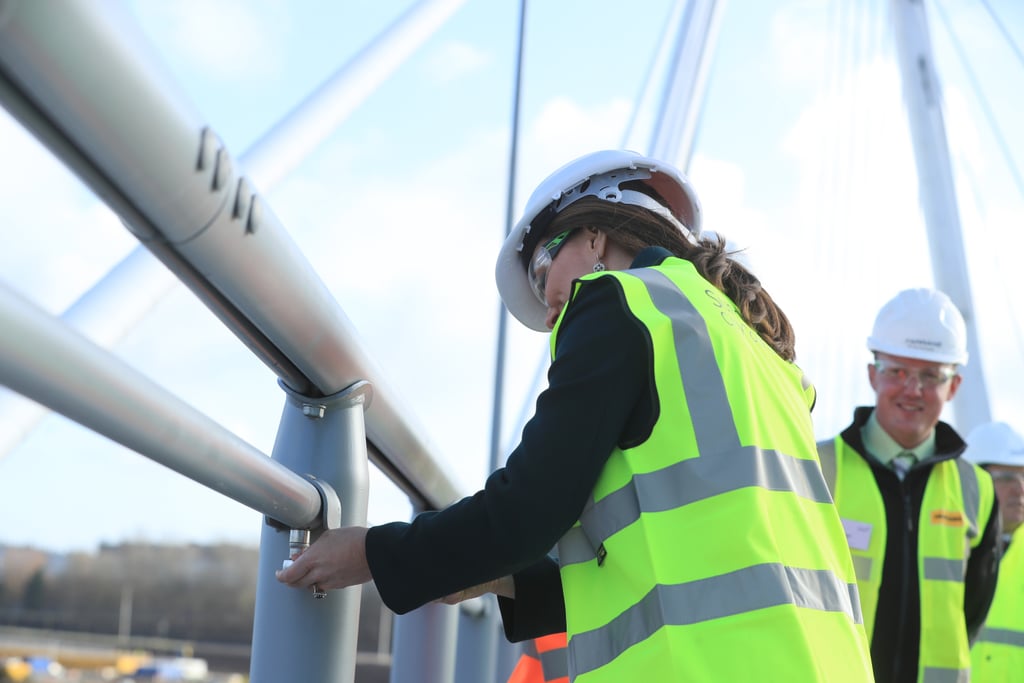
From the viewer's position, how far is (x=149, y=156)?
2.39 feet

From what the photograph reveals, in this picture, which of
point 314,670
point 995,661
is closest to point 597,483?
point 314,670

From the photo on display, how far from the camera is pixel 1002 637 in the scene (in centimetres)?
446

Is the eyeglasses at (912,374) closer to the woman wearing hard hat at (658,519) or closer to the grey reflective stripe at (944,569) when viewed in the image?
the grey reflective stripe at (944,569)

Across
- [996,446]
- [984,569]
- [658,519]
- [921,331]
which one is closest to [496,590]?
[658,519]

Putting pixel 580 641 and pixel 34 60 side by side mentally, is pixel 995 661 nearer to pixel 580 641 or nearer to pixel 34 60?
pixel 580 641

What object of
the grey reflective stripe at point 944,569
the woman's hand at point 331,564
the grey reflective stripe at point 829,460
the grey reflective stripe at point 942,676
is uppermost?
the grey reflective stripe at point 829,460

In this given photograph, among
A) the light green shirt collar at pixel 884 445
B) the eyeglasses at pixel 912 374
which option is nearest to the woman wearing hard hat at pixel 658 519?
the light green shirt collar at pixel 884 445

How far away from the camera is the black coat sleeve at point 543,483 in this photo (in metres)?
1.20

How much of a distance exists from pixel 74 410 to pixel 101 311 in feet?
6.04

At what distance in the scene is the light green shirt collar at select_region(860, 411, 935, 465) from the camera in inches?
139

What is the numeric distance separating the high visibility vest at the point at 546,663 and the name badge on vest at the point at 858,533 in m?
1.70

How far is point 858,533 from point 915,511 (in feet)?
0.66

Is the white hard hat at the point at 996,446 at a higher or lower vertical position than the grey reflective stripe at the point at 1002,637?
higher

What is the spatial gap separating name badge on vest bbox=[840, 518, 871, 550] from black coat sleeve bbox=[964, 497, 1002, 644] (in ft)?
1.38
